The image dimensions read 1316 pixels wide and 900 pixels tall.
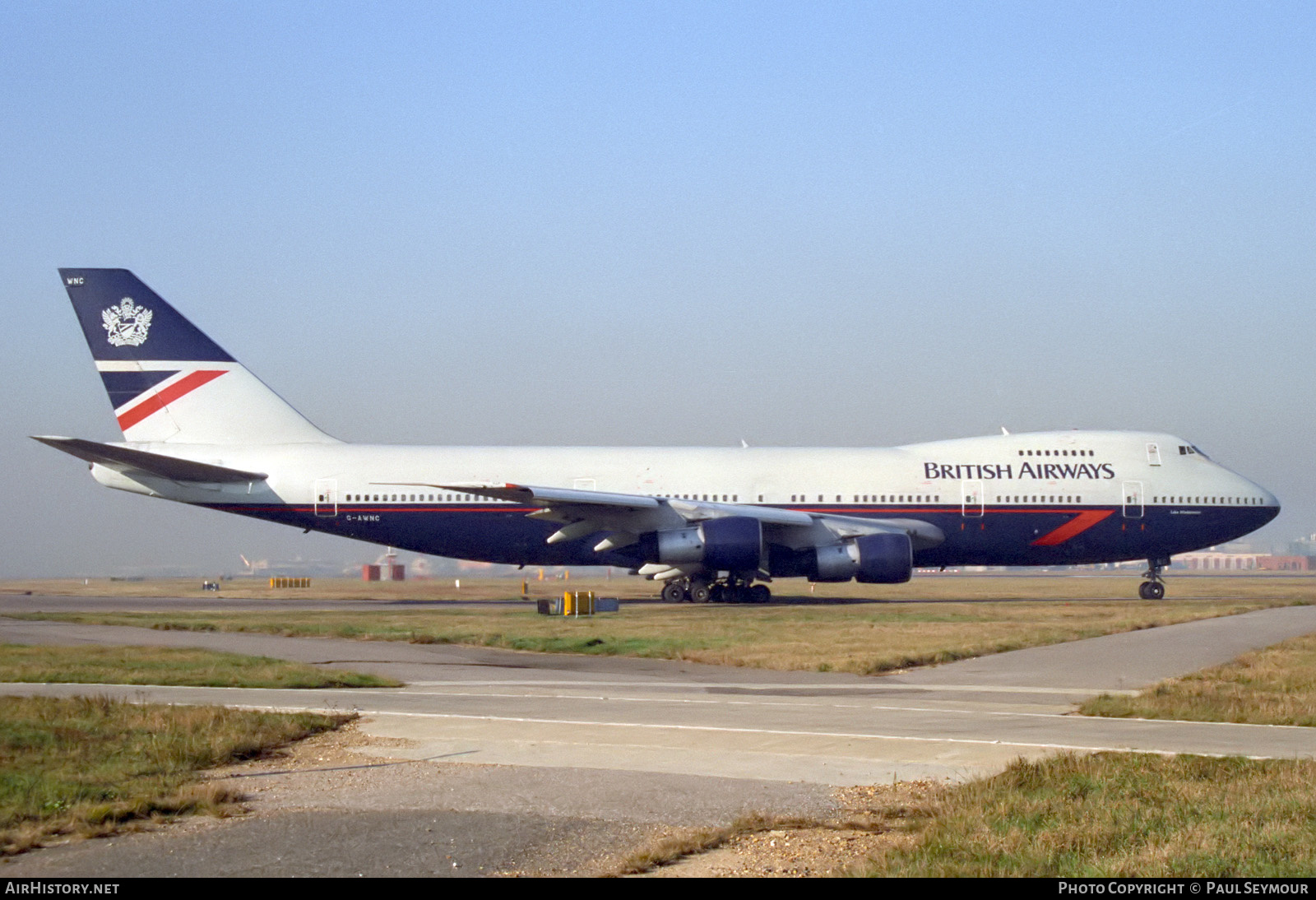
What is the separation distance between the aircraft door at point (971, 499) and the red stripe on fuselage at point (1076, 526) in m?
2.03

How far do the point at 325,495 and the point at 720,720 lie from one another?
77.6 feet

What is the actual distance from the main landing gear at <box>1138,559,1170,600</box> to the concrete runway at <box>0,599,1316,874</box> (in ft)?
56.5

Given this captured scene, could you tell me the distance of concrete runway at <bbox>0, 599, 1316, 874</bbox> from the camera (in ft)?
28.9

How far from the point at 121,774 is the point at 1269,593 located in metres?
44.5

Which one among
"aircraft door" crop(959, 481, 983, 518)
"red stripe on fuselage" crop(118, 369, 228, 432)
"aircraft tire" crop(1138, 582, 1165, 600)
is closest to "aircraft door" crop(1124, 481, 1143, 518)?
"aircraft tire" crop(1138, 582, 1165, 600)

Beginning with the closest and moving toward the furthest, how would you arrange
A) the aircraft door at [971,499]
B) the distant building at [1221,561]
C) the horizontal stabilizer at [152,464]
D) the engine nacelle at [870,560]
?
the horizontal stabilizer at [152,464]
the engine nacelle at [870,560]
the aircraft door at [971,499]
the distant building at [1221,561]

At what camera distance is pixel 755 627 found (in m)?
24.2

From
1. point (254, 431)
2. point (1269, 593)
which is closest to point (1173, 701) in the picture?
point (254, 431)

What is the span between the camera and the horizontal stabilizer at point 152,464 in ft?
102

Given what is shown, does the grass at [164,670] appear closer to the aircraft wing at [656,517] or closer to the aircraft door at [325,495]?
the aircraft wing at [656,517]

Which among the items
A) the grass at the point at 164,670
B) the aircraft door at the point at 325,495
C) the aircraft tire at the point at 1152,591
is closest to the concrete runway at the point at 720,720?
the grass at the point at 164,670

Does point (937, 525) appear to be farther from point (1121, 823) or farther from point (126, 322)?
point (1121, 823)

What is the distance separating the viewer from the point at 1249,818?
23.6ft

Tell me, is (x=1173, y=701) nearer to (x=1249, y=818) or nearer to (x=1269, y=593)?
(x=1249, y=818)
